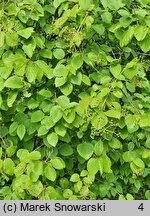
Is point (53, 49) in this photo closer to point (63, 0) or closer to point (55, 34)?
point (55, 34)

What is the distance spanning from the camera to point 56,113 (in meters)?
1.41

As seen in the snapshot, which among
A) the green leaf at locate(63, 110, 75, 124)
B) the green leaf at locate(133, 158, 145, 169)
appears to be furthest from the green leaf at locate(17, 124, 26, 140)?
the green leaf at locate(133, 158, 145, 169)

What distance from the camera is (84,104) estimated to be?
141 centimetres

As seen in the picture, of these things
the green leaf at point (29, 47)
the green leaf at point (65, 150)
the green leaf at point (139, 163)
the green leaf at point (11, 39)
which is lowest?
the green leaf at point (65, 150)

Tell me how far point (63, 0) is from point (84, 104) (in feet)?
1.38

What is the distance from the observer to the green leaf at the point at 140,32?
1.45 metres

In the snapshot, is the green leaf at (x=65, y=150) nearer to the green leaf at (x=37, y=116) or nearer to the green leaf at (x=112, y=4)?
the green leaf at (x=37, y=116)

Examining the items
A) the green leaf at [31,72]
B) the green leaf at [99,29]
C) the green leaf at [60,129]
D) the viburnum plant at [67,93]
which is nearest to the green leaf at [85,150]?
the viburnum plant at [67,93]

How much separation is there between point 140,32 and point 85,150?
501mm

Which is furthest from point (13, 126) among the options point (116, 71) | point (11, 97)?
point (116, 71)

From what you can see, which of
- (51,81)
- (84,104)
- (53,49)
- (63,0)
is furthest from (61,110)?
(63,0)

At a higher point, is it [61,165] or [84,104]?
[84,104]

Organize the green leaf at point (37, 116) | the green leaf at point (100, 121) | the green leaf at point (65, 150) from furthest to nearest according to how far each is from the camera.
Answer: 1. the green leaf at point (65, 150)
2. the green leaf at point (37, 116)
3. the green leaf at point (100, 121)

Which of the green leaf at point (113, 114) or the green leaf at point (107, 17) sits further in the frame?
the green leaf at point (107, 17)
